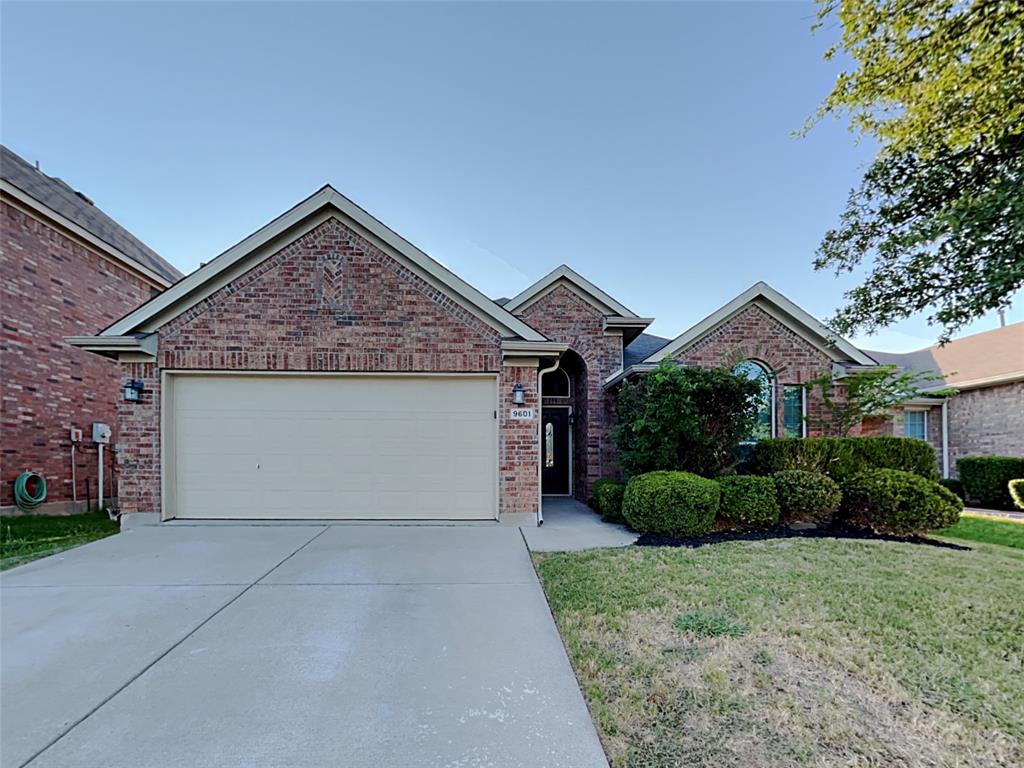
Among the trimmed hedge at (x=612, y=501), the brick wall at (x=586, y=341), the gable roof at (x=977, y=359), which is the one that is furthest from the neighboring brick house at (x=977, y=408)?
the trimmed hedge at (x=612, y=501)

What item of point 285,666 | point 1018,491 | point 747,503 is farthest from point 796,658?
point 1018,491

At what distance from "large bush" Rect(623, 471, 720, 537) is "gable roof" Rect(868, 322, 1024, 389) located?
9208 mm

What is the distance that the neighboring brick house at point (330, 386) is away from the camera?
768 cm

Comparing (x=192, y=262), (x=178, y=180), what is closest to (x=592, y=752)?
(x=178, y=180)

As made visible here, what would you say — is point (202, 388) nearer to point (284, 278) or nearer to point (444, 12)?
point (284, 278)

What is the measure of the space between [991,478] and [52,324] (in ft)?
70.0

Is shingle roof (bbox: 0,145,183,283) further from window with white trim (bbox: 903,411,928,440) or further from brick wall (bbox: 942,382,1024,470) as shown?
brick wall (bbox: 942,382,1024,470)

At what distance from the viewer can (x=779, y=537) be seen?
Answer: 716 cm

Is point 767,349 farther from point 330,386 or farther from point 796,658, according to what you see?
point 330,386

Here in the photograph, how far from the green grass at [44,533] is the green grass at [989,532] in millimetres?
13193

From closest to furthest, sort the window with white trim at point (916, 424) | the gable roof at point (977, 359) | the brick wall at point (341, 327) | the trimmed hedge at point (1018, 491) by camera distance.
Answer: the brick wall at point (341, 327) → the trimmed hedge at point (1018, 491) → the gable roof at point (977, 359) → the window with white trim at point (916, 424)

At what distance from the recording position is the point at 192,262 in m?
14.9

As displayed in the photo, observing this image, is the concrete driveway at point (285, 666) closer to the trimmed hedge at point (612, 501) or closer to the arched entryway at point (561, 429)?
the trimmed hedge at point (612, 501)

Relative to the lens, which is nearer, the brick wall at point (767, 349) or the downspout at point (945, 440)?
the brick wall at point (767, 349)
